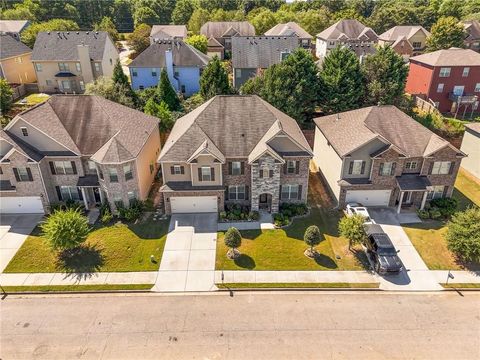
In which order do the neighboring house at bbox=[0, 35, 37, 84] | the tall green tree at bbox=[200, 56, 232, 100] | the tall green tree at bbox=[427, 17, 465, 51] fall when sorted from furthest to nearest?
the tall green tree at bbox=[427, 17, 465, 51], the neighboring house at bbox=[0, 35, 37, 84], the tall green tree at bbox=[200, 56, 232, 100]

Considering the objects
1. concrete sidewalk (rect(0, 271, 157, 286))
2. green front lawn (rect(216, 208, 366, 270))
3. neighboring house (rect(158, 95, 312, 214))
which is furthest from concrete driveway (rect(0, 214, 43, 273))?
green front lawn (rect(216, 208, 366, 270))

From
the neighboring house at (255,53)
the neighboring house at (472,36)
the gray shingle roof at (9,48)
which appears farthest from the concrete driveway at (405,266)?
the neighboring house at (472,36)

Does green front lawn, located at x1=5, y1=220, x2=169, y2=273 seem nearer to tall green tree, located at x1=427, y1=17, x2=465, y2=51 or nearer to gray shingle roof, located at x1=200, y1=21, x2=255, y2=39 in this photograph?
gray shingle roof, located at x1=200, y1=21, x2=255, y2=39

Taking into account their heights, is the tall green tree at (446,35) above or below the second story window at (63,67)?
above

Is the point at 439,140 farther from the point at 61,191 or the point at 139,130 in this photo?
the point at 61,191

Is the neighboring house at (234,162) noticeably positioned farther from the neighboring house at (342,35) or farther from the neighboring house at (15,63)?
the neighboring house at (342,35)

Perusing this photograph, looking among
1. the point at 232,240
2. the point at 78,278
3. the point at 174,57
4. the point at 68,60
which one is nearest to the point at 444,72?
the point at 174,57

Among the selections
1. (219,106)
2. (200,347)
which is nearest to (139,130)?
(219,106)
